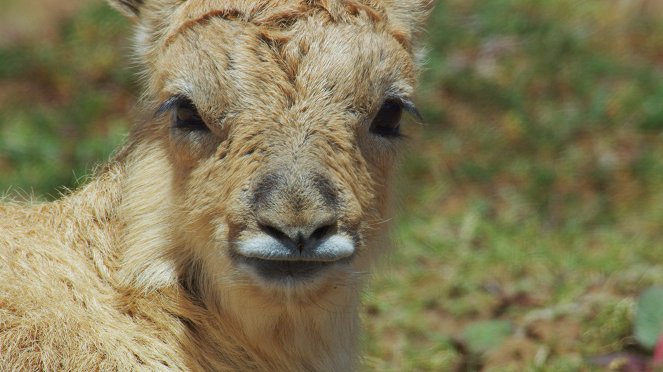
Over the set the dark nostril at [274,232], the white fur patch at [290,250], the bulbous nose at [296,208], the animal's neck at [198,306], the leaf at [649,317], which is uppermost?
the bulbous nose at [296,208]

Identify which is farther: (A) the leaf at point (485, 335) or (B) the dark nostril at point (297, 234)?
(A) the leaf at point (485, 335)

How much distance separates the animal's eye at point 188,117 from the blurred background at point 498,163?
172 cm

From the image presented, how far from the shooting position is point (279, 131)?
17.8 feet

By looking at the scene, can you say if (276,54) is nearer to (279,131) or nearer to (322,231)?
(279,131)

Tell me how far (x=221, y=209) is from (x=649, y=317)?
3.46 metres

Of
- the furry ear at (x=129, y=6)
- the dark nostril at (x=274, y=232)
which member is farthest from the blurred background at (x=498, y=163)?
the dark nostril at (x=274, y=232)

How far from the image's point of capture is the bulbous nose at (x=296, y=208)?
4926mm

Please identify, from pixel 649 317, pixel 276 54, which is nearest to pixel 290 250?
pixel 276 54

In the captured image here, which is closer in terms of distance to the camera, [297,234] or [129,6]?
[297,234]

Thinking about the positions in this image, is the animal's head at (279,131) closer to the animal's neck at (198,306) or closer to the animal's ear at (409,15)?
the animal's neck at (198,306)

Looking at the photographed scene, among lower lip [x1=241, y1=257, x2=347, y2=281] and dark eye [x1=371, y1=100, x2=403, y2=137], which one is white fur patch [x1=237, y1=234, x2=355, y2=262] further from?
dark eye [x1=371, y1=100, x2=403, y2=137]

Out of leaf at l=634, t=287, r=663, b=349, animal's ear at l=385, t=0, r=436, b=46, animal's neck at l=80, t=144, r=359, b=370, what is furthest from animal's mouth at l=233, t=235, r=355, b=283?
leaf at l=634, t=287, r=663, b=349

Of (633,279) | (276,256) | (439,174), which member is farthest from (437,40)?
(276,256)

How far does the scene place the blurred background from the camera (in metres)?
7.90
